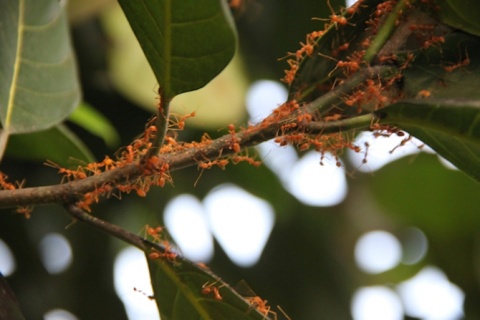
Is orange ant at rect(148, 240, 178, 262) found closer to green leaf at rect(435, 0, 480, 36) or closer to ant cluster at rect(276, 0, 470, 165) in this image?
ant cluster at rect(276, 0, 470, 165)

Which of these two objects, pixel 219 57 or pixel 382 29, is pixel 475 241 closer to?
pixel 382 29

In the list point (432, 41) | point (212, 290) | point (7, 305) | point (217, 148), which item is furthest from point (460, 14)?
point (7, 305)

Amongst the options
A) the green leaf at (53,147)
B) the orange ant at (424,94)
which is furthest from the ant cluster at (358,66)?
the green leaf at (53,147)

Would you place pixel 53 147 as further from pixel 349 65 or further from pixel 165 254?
pixel 349 65

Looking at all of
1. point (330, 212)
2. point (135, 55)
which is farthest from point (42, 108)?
point (330, 212)

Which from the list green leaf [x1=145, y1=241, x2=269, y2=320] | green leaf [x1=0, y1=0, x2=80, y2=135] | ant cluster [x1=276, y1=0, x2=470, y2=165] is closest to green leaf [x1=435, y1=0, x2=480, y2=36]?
ant cluster [x1=276, y1=0, x2=470, y2=165]
